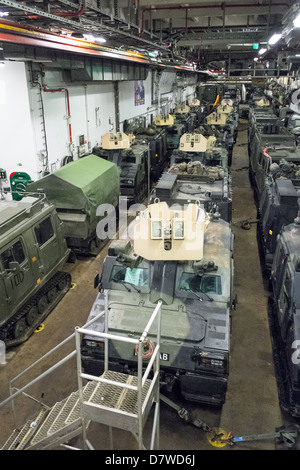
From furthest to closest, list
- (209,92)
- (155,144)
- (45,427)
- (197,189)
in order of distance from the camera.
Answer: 1. (209,92)
2. (155,144)
3. (197,189)
4. (45,427)

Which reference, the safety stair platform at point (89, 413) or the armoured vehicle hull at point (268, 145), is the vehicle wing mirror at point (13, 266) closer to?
the safety stair platform at point (89, 413)

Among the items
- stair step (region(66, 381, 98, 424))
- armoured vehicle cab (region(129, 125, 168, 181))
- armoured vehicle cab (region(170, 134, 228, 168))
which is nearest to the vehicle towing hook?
stair step (region(66, 381, 98, 424))

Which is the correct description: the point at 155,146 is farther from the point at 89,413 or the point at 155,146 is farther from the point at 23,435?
the point at 89,413

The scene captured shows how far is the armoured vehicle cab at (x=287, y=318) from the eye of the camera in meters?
5.93

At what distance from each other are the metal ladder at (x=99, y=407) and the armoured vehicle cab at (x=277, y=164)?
9.24 meters

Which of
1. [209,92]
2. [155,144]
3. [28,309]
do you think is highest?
[209,92]

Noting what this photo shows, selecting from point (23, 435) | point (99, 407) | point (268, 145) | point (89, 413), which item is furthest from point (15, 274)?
point (268, 145)

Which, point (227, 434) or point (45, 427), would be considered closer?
point (45, 427)

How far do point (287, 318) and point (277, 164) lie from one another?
26.1 feet

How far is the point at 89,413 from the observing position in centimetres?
443

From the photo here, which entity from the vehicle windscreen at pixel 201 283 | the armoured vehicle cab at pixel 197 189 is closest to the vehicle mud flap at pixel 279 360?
the vehicle windscreen at pixel 201 283
